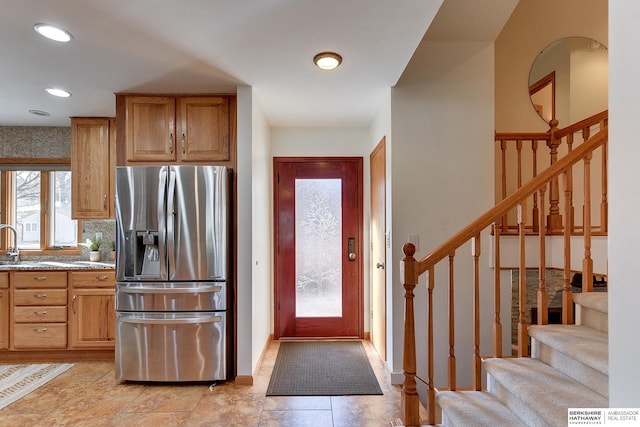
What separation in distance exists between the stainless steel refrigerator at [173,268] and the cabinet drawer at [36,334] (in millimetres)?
991

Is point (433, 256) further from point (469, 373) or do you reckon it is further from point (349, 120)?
point (349, 120)

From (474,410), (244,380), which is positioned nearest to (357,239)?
(244,380)

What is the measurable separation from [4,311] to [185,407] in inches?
87.1

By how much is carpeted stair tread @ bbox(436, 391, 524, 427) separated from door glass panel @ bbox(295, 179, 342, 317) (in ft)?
7.32

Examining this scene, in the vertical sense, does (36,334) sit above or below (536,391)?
below

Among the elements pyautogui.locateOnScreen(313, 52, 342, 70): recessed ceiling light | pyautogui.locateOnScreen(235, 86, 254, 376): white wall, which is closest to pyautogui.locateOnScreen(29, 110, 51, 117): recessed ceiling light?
pyautogui.locateOnScreen(235, 86, 254, 376): white wall

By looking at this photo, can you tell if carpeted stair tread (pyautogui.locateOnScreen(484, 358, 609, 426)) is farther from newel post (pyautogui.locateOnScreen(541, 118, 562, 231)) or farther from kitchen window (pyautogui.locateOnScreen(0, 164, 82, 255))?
kitchen window (pyautogui.locateOnScreen(0, 164, 82, 255))

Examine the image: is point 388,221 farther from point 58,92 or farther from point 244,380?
point 58,92

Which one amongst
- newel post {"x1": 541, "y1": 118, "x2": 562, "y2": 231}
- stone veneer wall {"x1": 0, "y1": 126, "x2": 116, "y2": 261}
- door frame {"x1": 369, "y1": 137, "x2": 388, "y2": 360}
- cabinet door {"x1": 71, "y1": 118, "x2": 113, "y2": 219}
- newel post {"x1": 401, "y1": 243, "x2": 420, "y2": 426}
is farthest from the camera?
stone veneer wall {"x1": 0, "y1": 126, "x2": 116, "y2": 261}

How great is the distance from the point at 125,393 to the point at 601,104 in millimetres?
4917

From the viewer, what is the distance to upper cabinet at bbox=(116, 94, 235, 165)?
3098mm

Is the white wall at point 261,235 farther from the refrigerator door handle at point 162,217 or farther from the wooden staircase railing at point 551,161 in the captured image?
the wooden staircase railing at point 551,161

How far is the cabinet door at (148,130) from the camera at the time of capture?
310cm

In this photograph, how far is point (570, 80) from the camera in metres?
3.56
